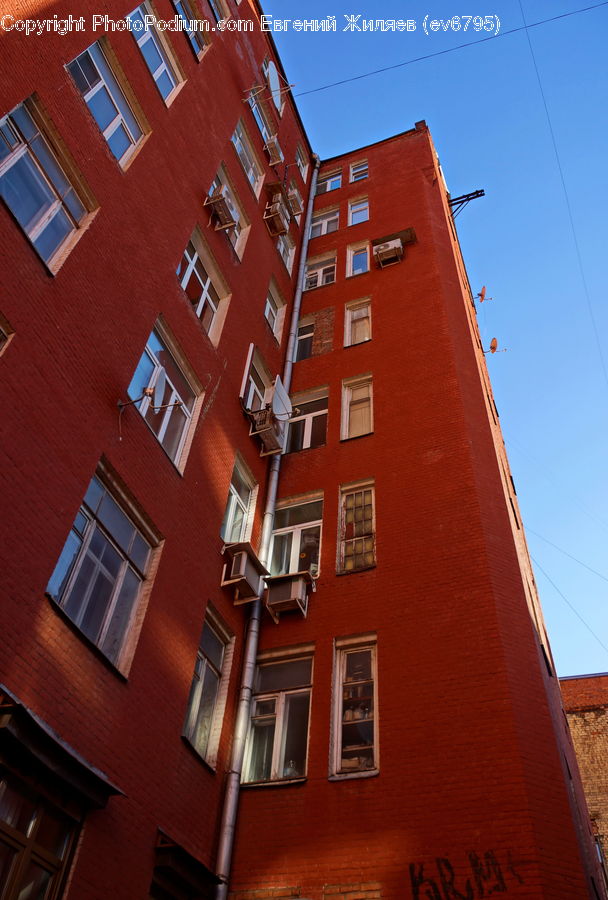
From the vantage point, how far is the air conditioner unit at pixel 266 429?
13539 mm

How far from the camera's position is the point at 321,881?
27.8 feet

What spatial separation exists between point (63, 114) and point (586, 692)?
24.0m

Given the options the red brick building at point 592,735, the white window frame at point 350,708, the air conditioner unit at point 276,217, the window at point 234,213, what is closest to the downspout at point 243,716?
the white window frame at point 350,708

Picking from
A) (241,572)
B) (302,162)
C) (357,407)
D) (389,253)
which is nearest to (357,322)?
(389,253)

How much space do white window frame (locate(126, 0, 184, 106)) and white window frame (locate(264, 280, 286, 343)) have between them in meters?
5.02

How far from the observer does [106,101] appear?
1155 cm

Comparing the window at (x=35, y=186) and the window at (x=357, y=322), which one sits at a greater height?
the window at (x=357, y=322)

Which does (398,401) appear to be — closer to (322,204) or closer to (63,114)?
(63,114)

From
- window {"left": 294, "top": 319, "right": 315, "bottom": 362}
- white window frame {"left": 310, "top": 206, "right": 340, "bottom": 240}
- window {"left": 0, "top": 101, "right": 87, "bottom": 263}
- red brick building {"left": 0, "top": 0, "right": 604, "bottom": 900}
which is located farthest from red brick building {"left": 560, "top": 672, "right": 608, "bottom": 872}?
window {"left": 0, "top": 101, "right": 87, "bottom": 263}

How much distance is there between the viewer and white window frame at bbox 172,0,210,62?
15.1 meters

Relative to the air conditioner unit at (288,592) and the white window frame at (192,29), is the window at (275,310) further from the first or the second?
the air conditioner unit at (288,592)

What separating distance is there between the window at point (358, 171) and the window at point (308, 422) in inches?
447

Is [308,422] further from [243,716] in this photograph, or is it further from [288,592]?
[243,716]

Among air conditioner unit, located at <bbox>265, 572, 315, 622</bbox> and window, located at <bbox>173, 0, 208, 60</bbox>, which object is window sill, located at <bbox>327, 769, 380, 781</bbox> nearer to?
air conditioner unit, located at <bbox>265, 572, 315, 622</bbox>
